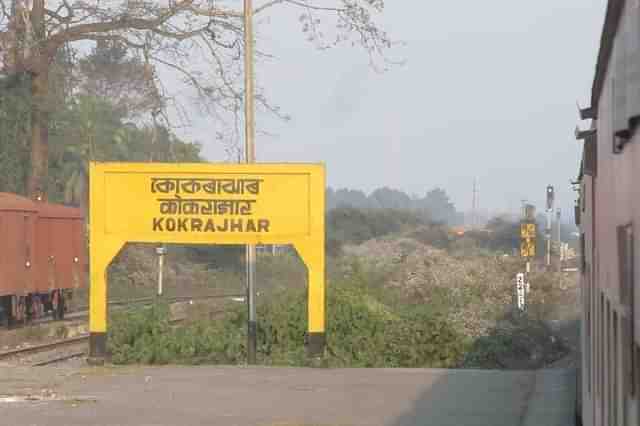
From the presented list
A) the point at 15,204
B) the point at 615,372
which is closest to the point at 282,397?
the point at 615,372

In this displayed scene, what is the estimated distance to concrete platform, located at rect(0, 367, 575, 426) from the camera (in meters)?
11.5

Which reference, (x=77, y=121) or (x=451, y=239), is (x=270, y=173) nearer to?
(x=77, y=121)

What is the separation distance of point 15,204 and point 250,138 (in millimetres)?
10669

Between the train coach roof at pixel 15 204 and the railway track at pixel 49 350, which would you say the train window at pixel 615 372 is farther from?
the train coach roof at pixel 15 204

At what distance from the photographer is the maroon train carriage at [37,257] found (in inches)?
1033

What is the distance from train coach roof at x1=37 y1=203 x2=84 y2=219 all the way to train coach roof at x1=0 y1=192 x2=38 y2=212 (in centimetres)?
82

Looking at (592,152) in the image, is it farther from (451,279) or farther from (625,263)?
(451,279)

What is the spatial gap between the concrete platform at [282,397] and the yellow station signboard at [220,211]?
174 cm

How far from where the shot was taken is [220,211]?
1677cm

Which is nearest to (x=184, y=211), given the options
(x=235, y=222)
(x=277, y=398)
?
(x=235, y=222)

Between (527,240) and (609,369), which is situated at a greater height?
(527,240)

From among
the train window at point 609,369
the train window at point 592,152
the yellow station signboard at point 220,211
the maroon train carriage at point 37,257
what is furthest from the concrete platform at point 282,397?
the maroon train carriage at point 37,257

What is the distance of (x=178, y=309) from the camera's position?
30.7m

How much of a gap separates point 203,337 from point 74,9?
14648 mm
